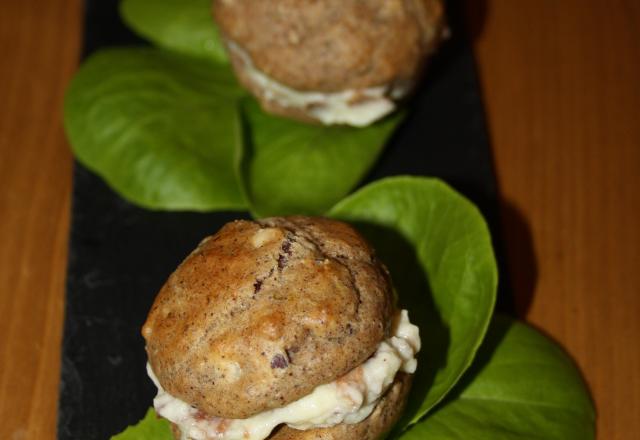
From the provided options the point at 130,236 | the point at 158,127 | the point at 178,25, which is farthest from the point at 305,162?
the point at 178,25

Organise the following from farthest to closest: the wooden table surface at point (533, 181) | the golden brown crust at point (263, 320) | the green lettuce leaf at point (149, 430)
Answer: the wooden table surface at point (533, 181), the green lettuce leaf at point (149, 430), the golden brown crust at point (263, 320)

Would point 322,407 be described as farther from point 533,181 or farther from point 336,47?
point 533,181

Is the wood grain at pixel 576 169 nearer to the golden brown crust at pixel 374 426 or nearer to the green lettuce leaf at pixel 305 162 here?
the green lettuce leaf at pixel 305 162

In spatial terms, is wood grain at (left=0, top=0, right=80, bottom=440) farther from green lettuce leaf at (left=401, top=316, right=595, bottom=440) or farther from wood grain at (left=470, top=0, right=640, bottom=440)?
wood grain at (left=470, top=0, right=640, bottom=440)

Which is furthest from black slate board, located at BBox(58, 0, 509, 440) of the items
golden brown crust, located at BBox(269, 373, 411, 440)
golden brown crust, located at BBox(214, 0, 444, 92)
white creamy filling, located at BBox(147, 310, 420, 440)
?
golden brown crust, located at BBox(269, 373, 411, 440)

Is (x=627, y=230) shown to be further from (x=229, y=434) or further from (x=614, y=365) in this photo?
(x=229, y=434)

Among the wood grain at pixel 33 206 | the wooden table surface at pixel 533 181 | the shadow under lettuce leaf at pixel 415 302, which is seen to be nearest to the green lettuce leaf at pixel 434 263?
the shadow under lettuce leaf at pixel 415 302

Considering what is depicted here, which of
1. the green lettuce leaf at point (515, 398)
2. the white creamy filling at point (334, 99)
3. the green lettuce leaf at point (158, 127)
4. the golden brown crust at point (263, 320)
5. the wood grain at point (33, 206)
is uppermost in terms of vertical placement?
the golden brown crust at point (263, 320)
